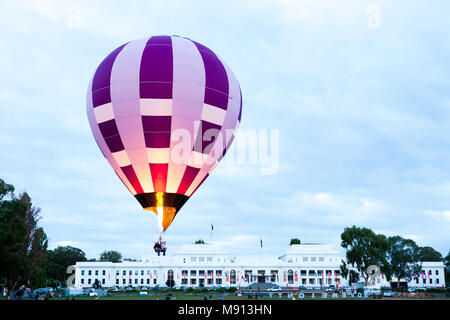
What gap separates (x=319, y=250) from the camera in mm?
85125

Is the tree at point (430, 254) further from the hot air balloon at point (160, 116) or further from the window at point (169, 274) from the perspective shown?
the hot air balloon at point (160, 116)

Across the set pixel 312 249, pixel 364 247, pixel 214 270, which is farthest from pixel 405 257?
pixel 214 270

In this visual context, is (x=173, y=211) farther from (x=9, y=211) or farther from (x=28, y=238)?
(x=28, y=238)

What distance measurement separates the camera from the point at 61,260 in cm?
9119

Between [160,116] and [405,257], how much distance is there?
6806cm

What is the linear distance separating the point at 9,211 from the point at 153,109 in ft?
66.2

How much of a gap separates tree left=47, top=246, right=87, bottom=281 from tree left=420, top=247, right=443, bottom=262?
70008 millimetres

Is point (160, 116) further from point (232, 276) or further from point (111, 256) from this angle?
point (111, 256)

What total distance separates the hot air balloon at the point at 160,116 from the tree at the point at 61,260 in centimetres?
7486

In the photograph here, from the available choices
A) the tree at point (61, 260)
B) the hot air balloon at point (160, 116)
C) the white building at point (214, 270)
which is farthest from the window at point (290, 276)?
the hot air balloon at point (160, 116)

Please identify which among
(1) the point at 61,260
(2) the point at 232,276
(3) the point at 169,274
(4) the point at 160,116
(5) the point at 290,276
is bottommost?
(5) the point at 290,276
